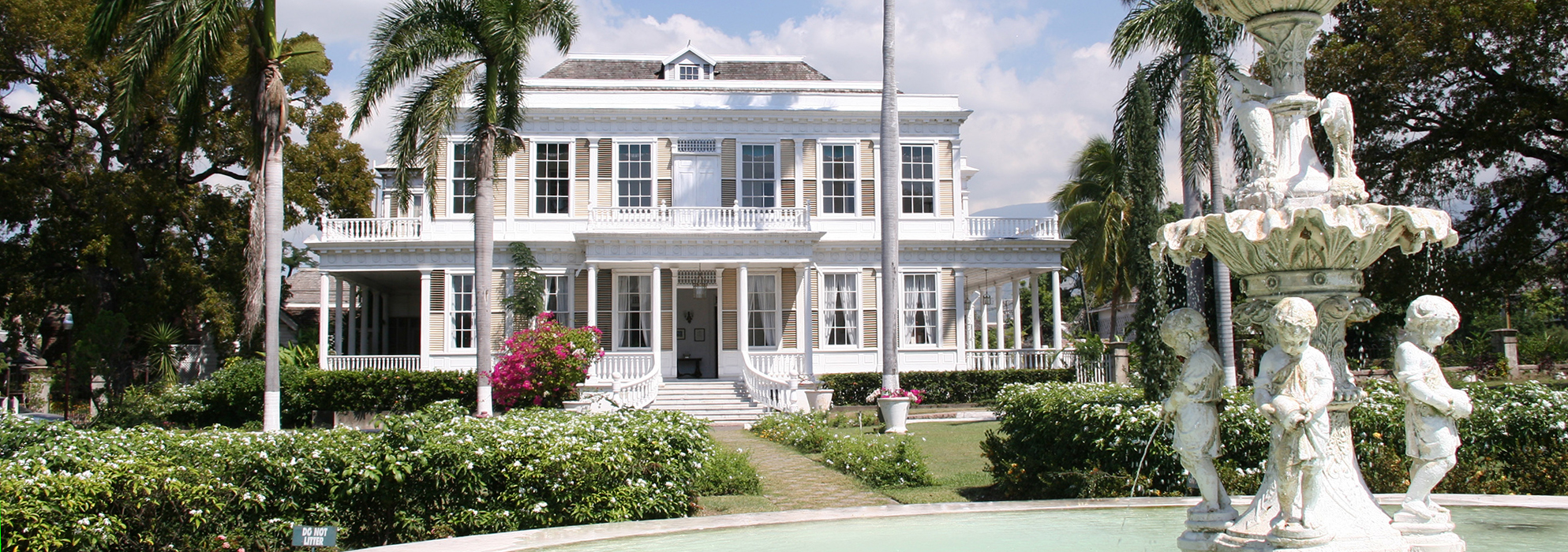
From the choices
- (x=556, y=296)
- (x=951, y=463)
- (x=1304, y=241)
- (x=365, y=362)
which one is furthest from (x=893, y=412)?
(x=365, y=362)

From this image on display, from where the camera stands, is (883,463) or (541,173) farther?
(541,173)

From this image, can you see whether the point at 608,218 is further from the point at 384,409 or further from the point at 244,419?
the point at 244,419

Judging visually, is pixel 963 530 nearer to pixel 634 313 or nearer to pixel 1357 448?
pixel 1357 448

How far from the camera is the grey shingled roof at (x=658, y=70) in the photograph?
31.6m

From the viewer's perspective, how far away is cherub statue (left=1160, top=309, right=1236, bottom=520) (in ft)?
19.7

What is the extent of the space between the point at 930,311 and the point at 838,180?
14.4 feet

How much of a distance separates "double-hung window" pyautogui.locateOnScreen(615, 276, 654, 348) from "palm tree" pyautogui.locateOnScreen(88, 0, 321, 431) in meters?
11.7

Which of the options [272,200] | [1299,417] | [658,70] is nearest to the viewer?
[1299,417]

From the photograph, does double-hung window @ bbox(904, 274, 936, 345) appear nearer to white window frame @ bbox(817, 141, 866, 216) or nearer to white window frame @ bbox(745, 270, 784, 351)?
white window frame @ bbox(817, 141, 866, 216)

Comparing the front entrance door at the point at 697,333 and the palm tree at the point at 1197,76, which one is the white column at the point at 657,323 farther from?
the palm tree at the point at 1197,76

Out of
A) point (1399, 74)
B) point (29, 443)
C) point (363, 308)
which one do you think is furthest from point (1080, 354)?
point (29, 443)

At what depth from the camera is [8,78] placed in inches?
1069

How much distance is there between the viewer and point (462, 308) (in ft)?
88.9

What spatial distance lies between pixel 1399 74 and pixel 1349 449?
769 inches
